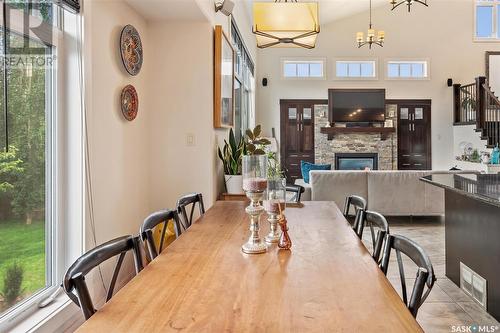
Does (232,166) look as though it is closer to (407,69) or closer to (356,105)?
(356,105)

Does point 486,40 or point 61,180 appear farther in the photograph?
point 486,40

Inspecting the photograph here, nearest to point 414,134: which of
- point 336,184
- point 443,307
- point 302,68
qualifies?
point 302,68

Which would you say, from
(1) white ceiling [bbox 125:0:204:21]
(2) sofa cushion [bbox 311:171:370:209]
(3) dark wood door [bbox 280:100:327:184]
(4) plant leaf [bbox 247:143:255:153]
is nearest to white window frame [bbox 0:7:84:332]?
(1) white ceiling [bbox 125:0:204:21]

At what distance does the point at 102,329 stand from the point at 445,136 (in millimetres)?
10366

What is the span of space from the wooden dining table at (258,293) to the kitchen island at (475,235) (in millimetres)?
1094

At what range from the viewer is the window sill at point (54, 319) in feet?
6.41

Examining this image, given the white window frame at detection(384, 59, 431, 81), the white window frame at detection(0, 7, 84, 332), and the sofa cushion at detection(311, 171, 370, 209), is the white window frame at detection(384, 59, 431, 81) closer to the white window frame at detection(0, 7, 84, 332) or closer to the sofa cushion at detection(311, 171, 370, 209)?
the sofa cushion at detection(311, 171, 370, 209)

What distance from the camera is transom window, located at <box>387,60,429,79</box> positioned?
980cm

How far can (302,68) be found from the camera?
9.98 meters

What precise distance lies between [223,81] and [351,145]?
21.9 feet

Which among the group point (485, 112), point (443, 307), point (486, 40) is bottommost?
point (443, 307)

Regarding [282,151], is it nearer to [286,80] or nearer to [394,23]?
[286,80]

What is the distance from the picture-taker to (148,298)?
1.13 m

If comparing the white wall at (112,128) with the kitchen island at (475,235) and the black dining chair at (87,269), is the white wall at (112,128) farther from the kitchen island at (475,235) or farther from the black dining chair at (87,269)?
the kitchen island at (475,235)
